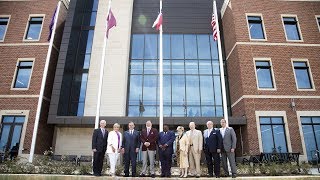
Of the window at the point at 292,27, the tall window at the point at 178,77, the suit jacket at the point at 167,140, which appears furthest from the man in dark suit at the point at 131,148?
the window at the point at 292,27

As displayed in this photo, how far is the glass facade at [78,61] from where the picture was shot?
18.5m

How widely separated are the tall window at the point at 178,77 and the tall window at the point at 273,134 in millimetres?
3455

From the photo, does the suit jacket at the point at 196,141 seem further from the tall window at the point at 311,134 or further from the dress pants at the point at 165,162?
the tall window at the point at 311,134

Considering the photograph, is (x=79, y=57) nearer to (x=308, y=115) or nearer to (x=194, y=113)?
(x=194, y=113)

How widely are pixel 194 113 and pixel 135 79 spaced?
5.22m

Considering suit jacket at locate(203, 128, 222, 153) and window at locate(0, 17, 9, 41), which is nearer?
suit jacket at locate(203, 128, 222, 153)

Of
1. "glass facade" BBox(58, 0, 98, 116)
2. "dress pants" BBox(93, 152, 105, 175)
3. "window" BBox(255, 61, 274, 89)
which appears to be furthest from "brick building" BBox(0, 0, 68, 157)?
"window" BBox(255, 61, 274, 89)

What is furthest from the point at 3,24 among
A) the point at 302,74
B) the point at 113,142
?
the point at 302,74

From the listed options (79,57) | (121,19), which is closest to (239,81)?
(121,19)

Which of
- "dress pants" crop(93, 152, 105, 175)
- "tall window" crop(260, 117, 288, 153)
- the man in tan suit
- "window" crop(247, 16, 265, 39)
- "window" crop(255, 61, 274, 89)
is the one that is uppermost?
"window" crop(247, 16, 265, 39)

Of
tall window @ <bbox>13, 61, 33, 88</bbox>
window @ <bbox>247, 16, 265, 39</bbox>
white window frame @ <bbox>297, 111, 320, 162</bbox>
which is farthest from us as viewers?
window @ <bbox>247, 16, 265, 39</bbox>

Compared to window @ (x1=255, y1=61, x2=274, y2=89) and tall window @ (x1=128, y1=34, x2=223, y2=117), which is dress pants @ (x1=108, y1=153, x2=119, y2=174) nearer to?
tall window @ (x1=128, y1=34, x2=223, y2=117)

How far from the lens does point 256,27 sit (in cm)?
1842

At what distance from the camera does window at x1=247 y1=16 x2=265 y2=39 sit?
18.1m
